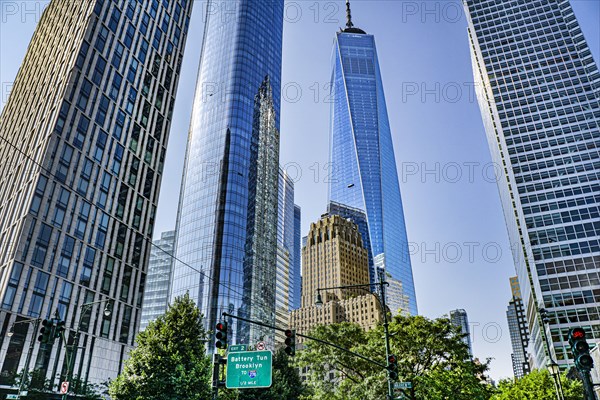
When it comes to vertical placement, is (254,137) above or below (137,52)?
above

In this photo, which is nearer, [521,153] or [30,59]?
[30,59]

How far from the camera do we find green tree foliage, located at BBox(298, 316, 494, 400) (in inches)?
1233

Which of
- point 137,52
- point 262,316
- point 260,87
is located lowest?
point 262,316

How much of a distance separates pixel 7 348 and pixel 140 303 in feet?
66.0

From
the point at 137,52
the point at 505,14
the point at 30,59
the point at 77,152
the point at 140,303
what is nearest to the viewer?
the point at 77,152

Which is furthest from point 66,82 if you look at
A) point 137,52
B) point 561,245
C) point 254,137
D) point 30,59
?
point 561,245

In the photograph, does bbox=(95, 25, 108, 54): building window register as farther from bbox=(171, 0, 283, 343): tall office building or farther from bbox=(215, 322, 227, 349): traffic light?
bbox=(215, 322, 227, 349): traffic light

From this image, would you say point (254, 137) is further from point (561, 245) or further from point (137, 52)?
point (561, 245)

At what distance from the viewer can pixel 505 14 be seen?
133750 mm

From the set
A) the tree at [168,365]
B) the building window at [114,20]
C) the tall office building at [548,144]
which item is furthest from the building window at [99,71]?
the tall office building at [548,144]

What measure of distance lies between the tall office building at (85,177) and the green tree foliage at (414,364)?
94.3 ft

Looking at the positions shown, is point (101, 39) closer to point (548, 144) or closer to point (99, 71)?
point (99, 71)

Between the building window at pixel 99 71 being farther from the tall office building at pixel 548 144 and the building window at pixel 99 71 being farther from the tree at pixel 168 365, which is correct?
the tall office building at pixel 548 144

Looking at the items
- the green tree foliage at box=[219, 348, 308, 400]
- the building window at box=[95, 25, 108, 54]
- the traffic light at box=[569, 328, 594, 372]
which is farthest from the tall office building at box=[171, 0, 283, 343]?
the traffic light at box=[569, 328, 594, 372]
